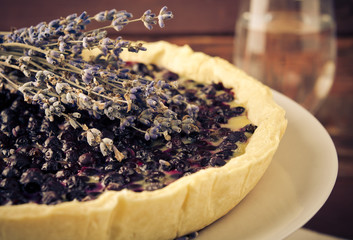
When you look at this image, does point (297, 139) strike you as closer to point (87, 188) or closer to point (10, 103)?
point (87, 188)

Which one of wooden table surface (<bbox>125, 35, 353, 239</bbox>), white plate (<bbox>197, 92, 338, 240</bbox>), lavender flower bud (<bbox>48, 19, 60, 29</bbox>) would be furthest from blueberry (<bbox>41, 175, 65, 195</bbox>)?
wooden table surface (<bbox>125, 35, 353, 239</bbox>)

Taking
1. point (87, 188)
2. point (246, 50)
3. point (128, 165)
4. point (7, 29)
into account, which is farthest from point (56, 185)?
point (7, 29)

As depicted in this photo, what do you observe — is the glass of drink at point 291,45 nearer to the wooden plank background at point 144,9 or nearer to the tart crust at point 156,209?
the wooden plank background at point 144,9

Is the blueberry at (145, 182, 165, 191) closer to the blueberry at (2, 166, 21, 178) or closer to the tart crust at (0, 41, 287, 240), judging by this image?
the tart crust at (0, 41, 287, 240)

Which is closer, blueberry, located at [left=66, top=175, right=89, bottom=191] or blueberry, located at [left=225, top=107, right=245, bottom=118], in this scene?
blueberry, located at [left=66, top=175, right=89, bottom=191]

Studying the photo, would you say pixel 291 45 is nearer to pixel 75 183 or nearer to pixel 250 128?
pixel 250 128

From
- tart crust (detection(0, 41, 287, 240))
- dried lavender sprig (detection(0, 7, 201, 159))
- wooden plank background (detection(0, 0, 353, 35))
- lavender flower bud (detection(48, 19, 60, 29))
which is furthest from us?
wooden plank background (detection(0, 0, 353, 35))

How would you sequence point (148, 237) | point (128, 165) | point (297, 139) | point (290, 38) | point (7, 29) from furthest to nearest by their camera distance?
point (7, 29), point (290, 38), point (297, 139), point (128, 165), point (148, 237)

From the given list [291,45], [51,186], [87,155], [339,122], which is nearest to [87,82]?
[87,155]
